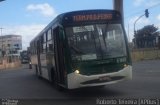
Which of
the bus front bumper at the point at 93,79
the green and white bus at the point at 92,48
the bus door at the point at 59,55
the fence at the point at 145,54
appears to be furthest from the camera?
the fence at the point at 145,54

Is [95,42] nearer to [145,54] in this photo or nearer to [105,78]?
[105,78]

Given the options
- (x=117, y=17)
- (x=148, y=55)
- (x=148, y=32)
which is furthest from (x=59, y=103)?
(x=148, y=32)

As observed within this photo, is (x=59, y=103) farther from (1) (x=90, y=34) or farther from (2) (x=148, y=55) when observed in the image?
(2) (x=148, y=55)

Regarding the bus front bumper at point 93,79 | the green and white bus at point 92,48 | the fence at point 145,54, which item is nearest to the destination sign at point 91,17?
the green and white bus at point 92,48

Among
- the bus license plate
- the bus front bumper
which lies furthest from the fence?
the bus license plate

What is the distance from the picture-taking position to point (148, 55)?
7188 cm

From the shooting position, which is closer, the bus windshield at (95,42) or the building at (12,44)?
the bus windshield at (95,42)

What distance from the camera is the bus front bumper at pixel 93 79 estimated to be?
1450 cm

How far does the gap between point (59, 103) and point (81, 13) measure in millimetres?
3559

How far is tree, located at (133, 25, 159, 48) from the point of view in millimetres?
136000

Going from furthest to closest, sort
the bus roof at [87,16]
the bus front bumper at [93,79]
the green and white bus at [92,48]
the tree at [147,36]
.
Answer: the tree at [147,36], the bus roof at [87,16], the green and white bus at [92,48], the bus front bumper at [93,79]

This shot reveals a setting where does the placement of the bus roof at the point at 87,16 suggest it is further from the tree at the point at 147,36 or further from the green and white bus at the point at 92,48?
the tree at the point at 147,36

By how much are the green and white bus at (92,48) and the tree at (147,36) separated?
396 feet

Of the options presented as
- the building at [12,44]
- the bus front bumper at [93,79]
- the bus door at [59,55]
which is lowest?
the bus front bumper at [93,79]
